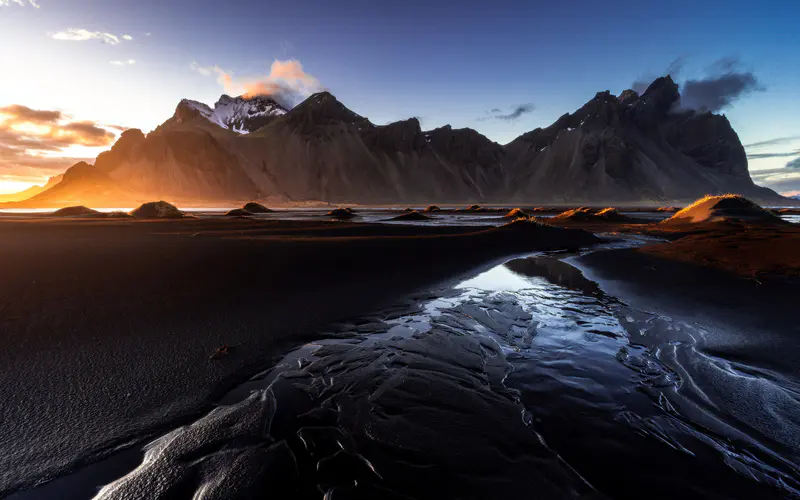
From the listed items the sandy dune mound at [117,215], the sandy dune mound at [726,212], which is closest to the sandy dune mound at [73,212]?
the sandy dune mound at [117,215]

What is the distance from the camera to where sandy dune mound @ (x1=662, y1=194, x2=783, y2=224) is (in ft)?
80.2

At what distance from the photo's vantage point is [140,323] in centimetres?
600

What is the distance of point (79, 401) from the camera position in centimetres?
379

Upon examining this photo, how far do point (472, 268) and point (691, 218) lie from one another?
26994 mm

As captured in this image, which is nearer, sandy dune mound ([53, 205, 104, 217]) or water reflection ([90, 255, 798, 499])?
water reflection ([90, 255, 798, 499])

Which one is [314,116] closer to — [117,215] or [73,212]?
[73,212]

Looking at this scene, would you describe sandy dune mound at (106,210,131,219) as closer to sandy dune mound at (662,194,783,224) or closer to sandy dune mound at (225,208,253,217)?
sandy dune mound at (225,208,253,217)

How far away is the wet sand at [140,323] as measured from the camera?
3449 mm

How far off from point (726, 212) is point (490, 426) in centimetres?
3280

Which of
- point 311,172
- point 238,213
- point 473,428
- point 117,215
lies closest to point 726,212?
point 473,428

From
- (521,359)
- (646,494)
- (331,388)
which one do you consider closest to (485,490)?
(646,494)

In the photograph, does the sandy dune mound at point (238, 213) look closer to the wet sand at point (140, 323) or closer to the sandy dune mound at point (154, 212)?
the sandy dune mound at point (154, 212)

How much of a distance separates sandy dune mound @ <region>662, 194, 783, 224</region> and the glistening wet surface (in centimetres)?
2642

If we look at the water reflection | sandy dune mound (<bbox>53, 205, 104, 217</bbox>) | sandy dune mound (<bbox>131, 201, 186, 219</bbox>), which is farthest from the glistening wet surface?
sandy dune mound (<bbox>53, 205, 104, 217</bbox>)
